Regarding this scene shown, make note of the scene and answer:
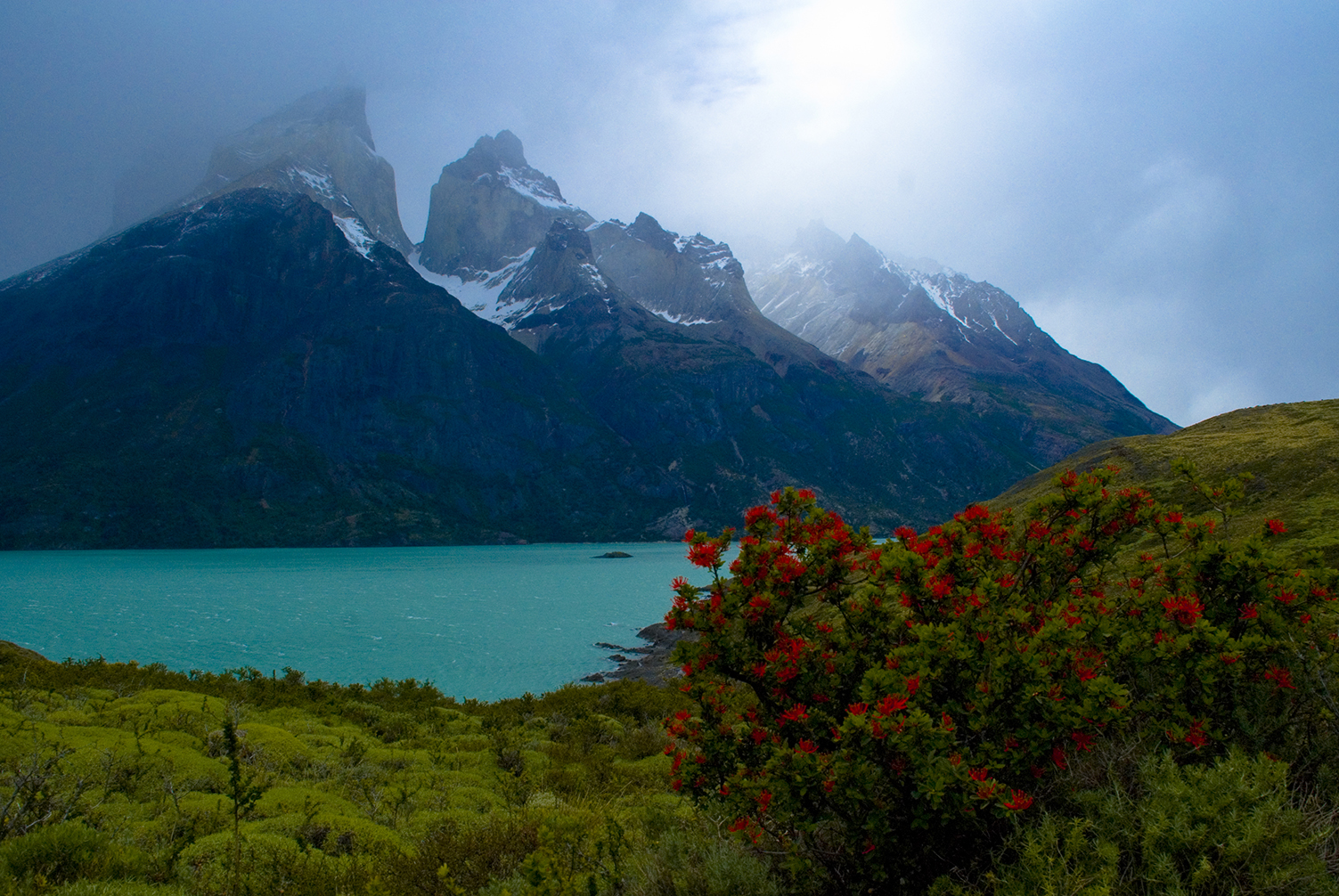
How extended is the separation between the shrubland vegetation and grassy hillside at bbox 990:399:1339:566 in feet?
7.95

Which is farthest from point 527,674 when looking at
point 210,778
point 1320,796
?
point 1320,796

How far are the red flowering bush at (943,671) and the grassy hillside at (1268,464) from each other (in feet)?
7.29

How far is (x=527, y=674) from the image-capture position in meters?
40.4

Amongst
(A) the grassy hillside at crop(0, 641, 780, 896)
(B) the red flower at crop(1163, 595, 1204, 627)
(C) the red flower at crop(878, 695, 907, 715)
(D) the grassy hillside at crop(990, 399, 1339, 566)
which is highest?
(D) the grassy hillside at crop(990, 399, 1339, 566)

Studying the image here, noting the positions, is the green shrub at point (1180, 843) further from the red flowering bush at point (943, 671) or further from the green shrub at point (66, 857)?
the green shrub at point (66, 857)

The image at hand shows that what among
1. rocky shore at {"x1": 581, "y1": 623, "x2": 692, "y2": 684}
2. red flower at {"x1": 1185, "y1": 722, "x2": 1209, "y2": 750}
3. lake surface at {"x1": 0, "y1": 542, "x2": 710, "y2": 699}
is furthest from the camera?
lake surface at {"x1": 0, "y1": 542, "x2": 710, "y2": 699}

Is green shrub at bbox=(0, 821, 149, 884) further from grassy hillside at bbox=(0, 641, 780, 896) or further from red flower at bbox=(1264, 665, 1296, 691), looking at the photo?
red flower at bbox=(1264, 665, 1296, 691)

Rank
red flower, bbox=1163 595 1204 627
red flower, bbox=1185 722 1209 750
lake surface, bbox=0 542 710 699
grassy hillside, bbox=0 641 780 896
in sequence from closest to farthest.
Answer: red flower, bbox=1185 722 1209 750 → red flower, bbox=1163 595 1204 627 → grassy hillside, bbox=0 641 780 896 → lake surface, bbox=0 542 710 699

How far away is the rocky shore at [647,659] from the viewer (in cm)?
3628

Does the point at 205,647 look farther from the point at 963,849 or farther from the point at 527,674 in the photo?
the point at 963,849

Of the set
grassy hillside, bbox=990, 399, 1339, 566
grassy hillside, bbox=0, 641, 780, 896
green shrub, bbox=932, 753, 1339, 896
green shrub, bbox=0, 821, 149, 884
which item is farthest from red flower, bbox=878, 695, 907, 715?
green shrub, bbox=0, 821, 149, 884

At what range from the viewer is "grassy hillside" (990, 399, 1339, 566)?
12.3 metres

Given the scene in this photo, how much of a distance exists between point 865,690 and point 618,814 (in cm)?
621

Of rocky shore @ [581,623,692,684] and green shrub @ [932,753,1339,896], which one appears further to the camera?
rocky shore @ [581,623,692,684]
